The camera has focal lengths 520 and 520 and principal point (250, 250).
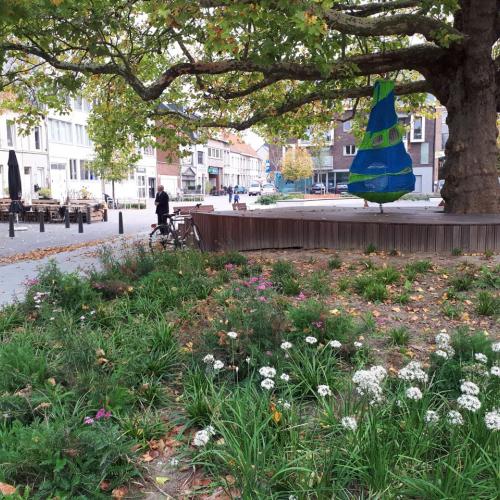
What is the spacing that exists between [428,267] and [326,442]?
15.4 ft

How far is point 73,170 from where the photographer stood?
4969 cm

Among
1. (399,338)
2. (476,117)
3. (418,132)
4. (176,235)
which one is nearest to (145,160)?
(418,132)

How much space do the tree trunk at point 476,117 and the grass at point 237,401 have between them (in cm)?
600

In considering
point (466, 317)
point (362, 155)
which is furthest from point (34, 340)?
point (362, 155)

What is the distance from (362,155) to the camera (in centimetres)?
1139

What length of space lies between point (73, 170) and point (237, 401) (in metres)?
50.2

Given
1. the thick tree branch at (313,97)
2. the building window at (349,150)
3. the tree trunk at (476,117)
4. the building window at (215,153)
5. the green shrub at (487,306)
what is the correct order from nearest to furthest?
the green shrub at (487,306)
the tree trunk at (476,117)
the thick tree branch at (313,97)
the building window at (349,150)
the building window at (215,153)

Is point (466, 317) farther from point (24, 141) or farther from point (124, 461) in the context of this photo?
point (24, 141)

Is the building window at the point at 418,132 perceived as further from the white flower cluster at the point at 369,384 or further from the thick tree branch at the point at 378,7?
the white flower cluster at the point at 369,384

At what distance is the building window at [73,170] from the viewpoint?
1939 inches

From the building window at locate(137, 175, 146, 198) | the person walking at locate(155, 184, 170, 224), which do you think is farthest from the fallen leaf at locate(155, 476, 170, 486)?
the building window at locate(137, 175, 146, 198)

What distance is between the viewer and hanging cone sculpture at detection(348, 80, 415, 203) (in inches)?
430

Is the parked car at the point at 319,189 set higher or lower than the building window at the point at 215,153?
lower

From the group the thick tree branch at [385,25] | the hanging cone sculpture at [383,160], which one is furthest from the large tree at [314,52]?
the hanging cone sculpture at [383,160]
